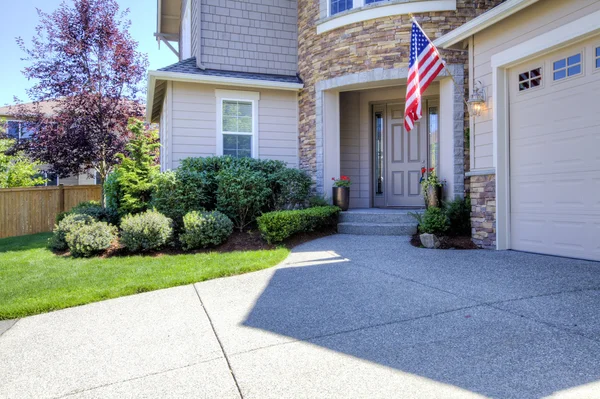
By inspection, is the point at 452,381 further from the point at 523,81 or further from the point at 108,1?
the point at 108,1

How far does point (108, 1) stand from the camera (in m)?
11.7

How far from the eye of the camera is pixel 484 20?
5934mm

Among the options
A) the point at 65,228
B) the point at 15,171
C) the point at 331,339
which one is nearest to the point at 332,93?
the point at 65,228

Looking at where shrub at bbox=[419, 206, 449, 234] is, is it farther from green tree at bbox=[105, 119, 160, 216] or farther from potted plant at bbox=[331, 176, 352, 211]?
green tree at bbox=[105, 119, 160, 216]

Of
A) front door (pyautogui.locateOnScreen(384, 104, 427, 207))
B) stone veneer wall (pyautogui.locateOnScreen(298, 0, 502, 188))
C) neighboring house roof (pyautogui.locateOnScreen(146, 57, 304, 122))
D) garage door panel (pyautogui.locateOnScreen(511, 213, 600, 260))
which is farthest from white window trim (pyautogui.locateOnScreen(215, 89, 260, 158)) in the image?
garage door panel (pyautogui.locateOnScreen(511, 213, 600, 260))

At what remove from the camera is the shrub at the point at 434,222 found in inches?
261

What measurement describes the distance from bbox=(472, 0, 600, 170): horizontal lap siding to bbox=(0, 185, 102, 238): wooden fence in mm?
11599

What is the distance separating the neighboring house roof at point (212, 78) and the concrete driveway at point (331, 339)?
5.47m

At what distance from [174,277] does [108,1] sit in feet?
34.2

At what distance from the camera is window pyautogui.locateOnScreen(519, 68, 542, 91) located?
5538 mm

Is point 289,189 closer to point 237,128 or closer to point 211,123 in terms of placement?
point 237,128

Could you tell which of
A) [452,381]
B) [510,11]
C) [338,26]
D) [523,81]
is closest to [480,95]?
[523,81]

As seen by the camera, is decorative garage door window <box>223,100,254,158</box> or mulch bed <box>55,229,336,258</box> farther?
decorative garage door window <box>223,100,254,158</box>

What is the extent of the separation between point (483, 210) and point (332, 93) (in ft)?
13.7
